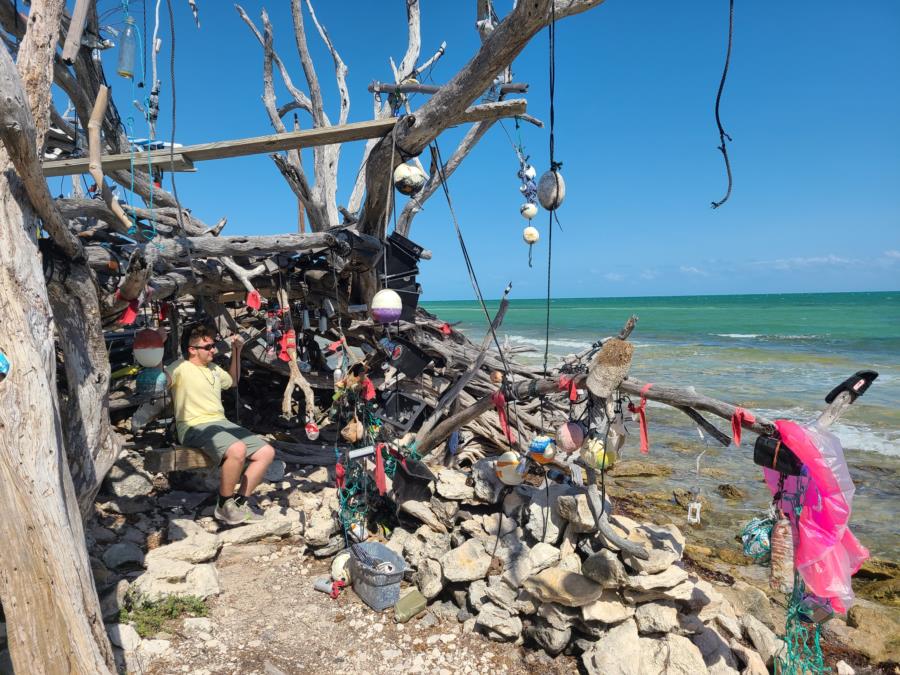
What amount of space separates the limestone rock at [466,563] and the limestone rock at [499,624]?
1.28ft

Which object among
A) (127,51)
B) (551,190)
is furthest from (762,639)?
(127,51)

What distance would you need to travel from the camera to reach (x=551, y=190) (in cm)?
463

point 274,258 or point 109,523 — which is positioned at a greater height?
point 274,258

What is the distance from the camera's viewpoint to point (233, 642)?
406cm

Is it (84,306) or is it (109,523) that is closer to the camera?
(84,306)

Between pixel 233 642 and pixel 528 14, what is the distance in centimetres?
485

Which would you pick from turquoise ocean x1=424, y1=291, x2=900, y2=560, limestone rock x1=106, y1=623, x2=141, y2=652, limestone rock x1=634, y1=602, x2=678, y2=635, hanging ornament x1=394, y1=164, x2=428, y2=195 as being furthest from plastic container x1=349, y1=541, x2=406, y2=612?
turquoise ocean x1=424, y1=291, x2=900, y2=560

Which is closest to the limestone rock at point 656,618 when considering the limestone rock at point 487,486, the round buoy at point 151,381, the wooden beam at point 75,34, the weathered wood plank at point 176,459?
the limestone rock at point 487,486

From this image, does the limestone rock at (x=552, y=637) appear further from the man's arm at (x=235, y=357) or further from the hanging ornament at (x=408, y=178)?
the man's arm at (x=235, y=357)

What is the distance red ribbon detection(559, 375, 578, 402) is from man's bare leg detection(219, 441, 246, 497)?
3.14 meters

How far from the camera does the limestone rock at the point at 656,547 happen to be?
4254 millimetres

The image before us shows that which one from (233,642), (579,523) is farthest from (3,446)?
(579,523)

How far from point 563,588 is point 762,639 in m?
1.83

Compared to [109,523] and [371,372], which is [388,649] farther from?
[371,372]
